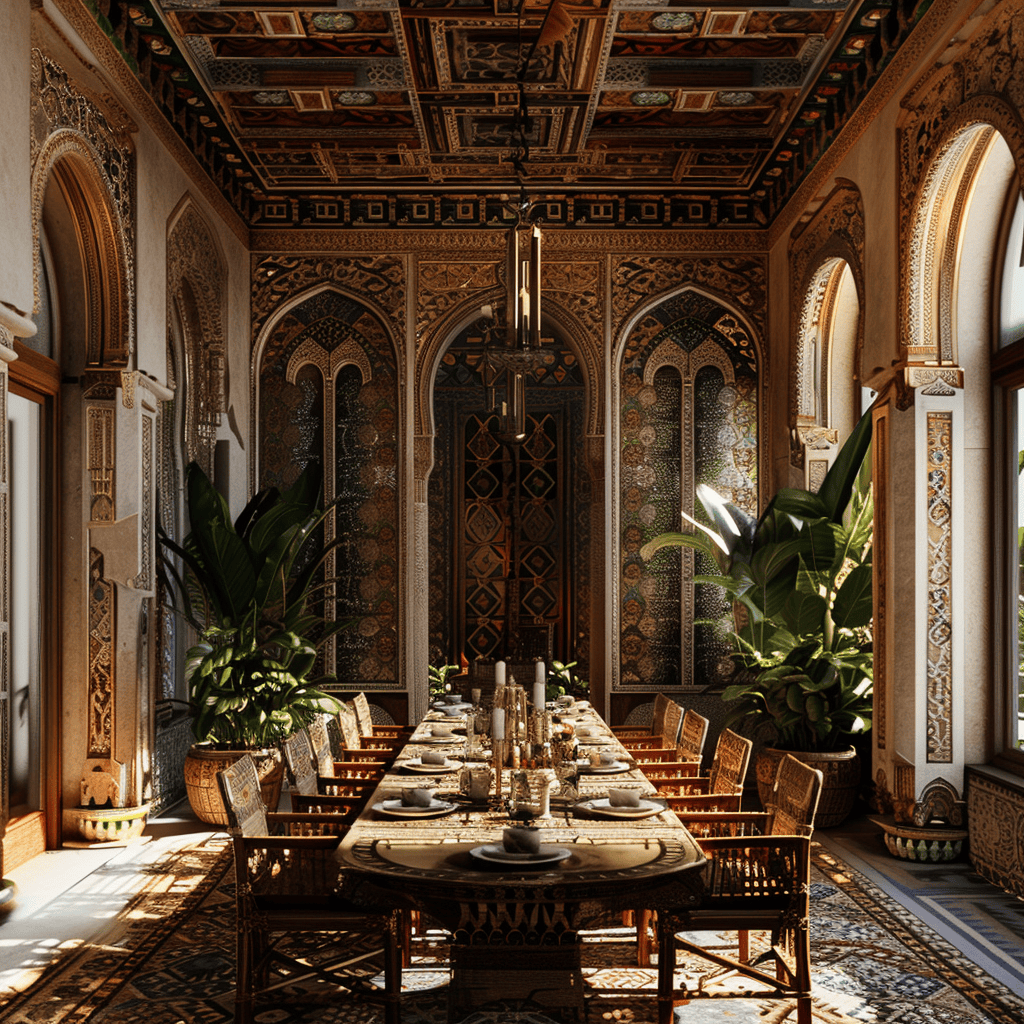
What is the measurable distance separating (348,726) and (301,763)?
115cm

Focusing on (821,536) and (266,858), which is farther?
(821,536)

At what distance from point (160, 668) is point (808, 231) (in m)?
5.12

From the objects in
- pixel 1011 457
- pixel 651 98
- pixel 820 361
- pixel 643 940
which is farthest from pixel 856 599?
pixel 651 98

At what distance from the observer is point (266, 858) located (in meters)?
3.47

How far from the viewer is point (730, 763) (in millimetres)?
4434

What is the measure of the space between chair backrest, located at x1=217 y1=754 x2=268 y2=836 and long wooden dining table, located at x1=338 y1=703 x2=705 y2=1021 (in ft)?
1.26

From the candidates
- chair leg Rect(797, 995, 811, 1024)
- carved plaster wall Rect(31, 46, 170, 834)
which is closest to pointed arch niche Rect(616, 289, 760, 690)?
carved plaster wall Rect(31, 46, 170, 834)

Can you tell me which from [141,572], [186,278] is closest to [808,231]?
[186,278]

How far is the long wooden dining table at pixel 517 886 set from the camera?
2.79 meters

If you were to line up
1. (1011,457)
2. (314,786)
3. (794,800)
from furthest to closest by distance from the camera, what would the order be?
(1011,457) < (314,786) < (794,800)

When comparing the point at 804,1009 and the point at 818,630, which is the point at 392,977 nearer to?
the point at 804,1009

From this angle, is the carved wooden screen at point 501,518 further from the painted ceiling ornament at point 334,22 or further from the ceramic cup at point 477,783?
the ceramic cup at point 477,783

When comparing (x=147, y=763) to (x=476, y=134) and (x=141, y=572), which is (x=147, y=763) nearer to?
(x=141, y=572)

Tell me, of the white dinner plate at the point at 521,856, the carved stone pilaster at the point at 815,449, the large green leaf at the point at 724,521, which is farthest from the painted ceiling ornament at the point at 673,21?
the white dinner plate at the point at 521,856
